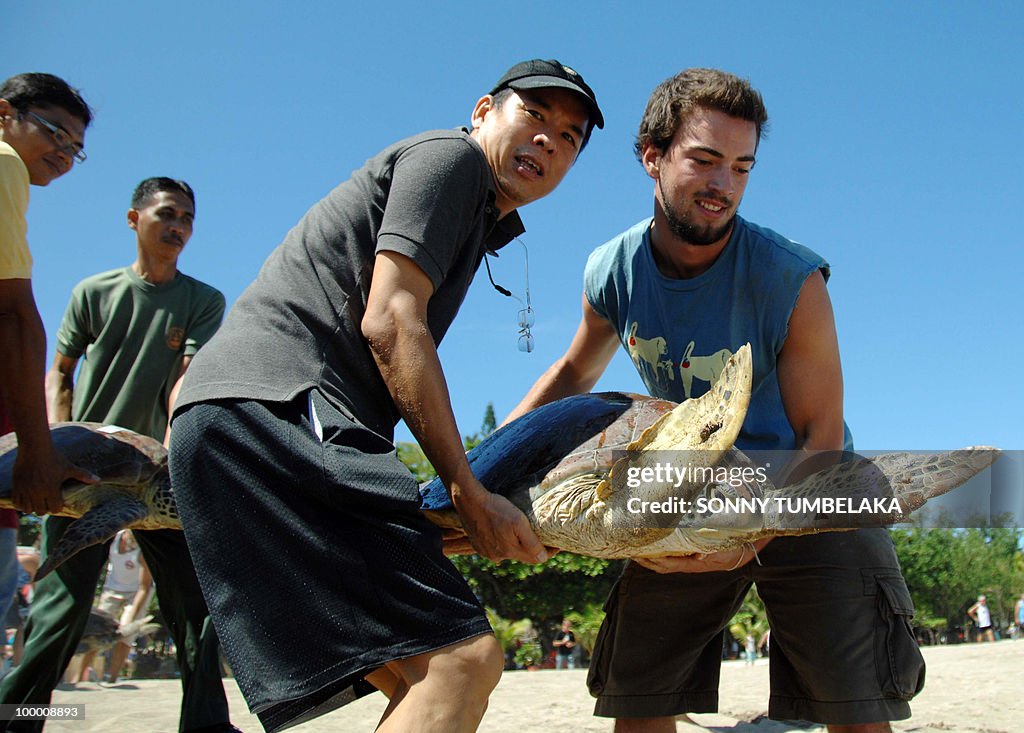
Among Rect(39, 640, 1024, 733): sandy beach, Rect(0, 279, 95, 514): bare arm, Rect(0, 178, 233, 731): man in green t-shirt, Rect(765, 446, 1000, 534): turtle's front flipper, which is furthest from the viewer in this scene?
Rect(39, 640, 1024, 733): sandy beach

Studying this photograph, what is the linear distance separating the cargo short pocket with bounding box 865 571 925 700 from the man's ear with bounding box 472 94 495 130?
160 cm

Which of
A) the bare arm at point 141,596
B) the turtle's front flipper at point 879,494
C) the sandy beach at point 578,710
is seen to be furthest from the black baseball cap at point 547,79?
the bare arm at point 141,596

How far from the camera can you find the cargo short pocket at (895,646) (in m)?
2.22

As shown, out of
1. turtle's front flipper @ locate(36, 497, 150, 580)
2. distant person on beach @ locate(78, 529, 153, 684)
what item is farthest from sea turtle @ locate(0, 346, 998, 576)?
distant person on beach @ locate(78, 529, 153, 684)

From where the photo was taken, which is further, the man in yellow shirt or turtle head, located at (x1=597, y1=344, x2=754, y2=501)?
the man in yellow shirt

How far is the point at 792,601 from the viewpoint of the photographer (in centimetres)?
238

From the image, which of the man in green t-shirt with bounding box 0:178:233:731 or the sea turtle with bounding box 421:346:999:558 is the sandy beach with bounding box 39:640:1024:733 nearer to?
the man in green t-shirt with bounding box 0:178:233:731

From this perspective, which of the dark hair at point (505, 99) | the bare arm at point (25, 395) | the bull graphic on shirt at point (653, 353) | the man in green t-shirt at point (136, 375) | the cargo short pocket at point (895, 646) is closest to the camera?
the dark hair at point (505, 99)

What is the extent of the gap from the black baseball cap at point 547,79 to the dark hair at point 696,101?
52cm

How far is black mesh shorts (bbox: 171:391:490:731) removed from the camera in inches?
58.4

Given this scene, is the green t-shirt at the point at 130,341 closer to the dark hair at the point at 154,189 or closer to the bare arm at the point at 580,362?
the dark hair at the point at 154,189

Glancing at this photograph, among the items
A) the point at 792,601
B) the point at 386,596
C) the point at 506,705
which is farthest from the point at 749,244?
the point at 506,705

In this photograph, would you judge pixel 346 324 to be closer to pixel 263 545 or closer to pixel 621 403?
pixel 263 545

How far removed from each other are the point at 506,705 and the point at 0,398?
3377 mm
